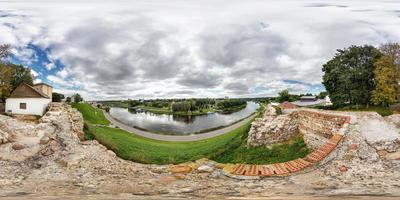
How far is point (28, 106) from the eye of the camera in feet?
75.2

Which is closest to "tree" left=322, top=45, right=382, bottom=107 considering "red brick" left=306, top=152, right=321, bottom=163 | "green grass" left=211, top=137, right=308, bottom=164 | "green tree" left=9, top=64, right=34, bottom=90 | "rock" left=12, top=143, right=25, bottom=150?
"green grass" left=211, top=137, right=308, bottom=164

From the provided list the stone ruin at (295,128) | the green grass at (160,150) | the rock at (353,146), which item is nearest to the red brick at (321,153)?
the rock at (353,146)

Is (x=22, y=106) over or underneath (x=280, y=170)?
over

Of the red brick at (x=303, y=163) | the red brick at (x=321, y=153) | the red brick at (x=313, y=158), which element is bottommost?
the red brick at (x=303, y=163)

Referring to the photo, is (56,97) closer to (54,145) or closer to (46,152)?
(54,145)

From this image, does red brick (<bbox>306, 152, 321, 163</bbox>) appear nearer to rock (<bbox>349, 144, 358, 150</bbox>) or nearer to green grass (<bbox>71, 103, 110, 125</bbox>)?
rock (<bbox>349, 144, 358, 150</bbox>)

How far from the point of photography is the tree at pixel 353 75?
1157 inches

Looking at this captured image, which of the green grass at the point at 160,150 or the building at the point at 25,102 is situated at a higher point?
the building at the point at 25,102

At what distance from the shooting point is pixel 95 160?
837 centimetres

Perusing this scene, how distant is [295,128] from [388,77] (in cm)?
1962

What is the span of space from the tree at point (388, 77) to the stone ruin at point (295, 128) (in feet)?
60.5

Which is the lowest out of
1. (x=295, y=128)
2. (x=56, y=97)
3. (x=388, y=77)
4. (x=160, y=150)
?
(x=160, y=150)

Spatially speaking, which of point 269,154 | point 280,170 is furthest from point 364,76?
point 280,170

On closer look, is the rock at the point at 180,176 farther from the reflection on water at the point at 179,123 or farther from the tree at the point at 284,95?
the tree at the point at 284,95
